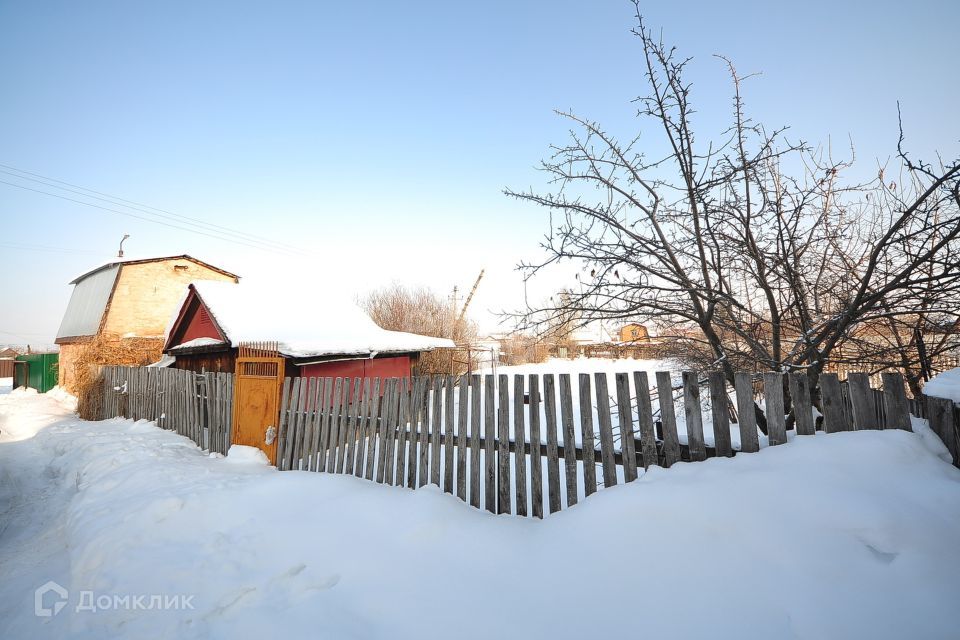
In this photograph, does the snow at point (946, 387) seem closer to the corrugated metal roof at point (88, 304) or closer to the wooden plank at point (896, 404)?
the wooden plank at point (896, 404)

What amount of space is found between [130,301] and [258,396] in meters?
16.6

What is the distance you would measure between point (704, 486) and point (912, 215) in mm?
2071

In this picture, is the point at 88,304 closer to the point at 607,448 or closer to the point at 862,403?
the point at 607,448

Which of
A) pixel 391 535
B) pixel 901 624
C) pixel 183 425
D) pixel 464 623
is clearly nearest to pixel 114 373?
pixel 183 425

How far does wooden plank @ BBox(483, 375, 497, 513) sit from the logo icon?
11.4ft

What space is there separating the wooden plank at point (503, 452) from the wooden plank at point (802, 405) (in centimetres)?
208

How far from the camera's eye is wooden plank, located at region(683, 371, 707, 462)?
2795 millimetres

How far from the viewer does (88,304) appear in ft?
65.9

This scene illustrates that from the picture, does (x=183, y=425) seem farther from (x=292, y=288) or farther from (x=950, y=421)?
(x=950, y=421)

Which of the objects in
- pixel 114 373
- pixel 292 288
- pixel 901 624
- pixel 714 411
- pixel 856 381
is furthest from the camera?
pixel 292 288

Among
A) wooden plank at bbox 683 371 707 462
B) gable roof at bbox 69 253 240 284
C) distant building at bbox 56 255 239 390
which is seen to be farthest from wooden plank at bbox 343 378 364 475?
gable roof at bbox 69 253 240 284

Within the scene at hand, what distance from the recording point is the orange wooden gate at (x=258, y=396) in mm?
6695

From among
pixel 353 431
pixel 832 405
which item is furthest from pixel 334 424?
pixel 832 405

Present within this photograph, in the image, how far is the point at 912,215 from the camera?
241 cm
